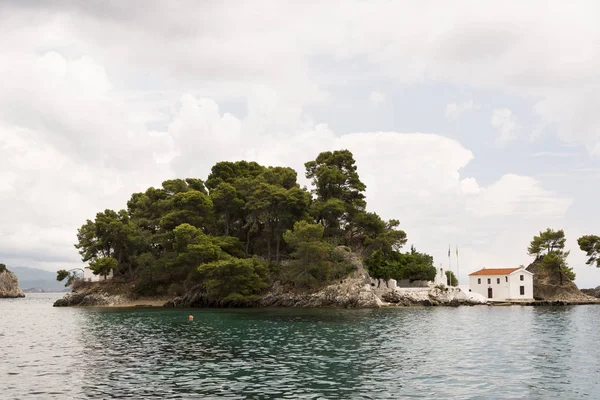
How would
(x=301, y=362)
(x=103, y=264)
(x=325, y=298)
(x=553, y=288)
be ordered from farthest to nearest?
(x=553, y=288) → (x=103, y=264) → (x=325, y=298) → (x=301, y=362)

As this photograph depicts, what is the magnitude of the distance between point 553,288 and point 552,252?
936 cm

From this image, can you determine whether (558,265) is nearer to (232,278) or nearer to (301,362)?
(232,278)

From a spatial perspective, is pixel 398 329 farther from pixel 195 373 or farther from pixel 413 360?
pixel 195 373

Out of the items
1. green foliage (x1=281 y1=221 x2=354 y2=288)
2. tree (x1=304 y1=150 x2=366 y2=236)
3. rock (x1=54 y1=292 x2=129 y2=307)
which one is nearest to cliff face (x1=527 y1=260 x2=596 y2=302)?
tree (x1=304 y1=150 x2=366 y2=236)

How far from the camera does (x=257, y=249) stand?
11269cm

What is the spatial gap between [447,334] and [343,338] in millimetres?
11248

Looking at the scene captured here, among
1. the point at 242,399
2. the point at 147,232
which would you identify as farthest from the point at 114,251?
the point at 242,399

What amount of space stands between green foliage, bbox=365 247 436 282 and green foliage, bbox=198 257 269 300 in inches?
981

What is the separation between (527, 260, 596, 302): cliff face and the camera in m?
127

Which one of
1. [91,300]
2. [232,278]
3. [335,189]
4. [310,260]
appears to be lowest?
[91,300]

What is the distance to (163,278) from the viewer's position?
111000 mm

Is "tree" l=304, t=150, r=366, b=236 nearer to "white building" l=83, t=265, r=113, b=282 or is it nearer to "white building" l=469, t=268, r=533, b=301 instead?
"white building" l=469, t=268, r=533, b=301

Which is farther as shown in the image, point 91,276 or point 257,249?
point 91,276

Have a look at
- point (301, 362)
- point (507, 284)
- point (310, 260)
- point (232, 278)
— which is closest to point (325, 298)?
point (310, 260)
